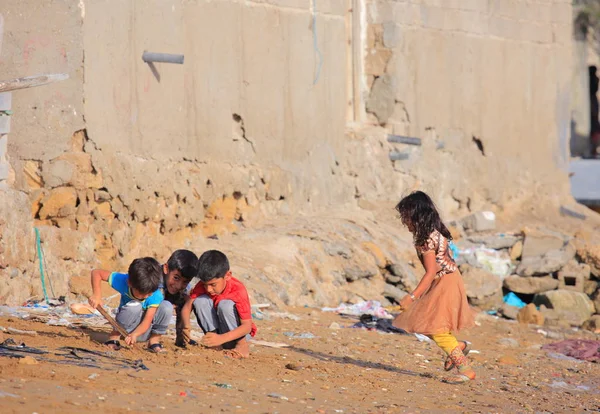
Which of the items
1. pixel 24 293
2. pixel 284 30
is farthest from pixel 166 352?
pixel 284 30

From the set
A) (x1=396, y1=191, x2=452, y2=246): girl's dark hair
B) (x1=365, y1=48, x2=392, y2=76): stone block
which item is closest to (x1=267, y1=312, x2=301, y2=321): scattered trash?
(x1=396, y1=191, x2=452, y2=246): girl's dark hair

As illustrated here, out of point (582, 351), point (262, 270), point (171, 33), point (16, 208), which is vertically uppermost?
point (171, 33)

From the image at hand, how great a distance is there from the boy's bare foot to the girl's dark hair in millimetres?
1245

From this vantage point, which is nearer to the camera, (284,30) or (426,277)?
(426,277)

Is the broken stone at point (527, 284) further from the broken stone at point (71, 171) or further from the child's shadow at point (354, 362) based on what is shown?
the broken stone at point (71, 171)

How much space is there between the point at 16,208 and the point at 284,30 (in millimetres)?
4178

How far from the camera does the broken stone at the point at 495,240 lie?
1367cm

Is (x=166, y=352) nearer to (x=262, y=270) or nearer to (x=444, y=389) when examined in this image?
(x=444, y=389)

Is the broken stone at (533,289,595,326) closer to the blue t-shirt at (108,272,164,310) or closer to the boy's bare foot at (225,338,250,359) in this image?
the boy's bare foot at (225,338,250,359)

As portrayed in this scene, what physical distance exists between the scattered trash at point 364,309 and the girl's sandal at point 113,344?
13.1 ft

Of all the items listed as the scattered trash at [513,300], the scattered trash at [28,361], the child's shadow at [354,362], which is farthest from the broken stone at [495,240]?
the scattered trash at [28,361]

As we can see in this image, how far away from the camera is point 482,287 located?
1229cm

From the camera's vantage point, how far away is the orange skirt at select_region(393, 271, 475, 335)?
6.80 metres

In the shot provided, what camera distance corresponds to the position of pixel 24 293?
27.6ft
